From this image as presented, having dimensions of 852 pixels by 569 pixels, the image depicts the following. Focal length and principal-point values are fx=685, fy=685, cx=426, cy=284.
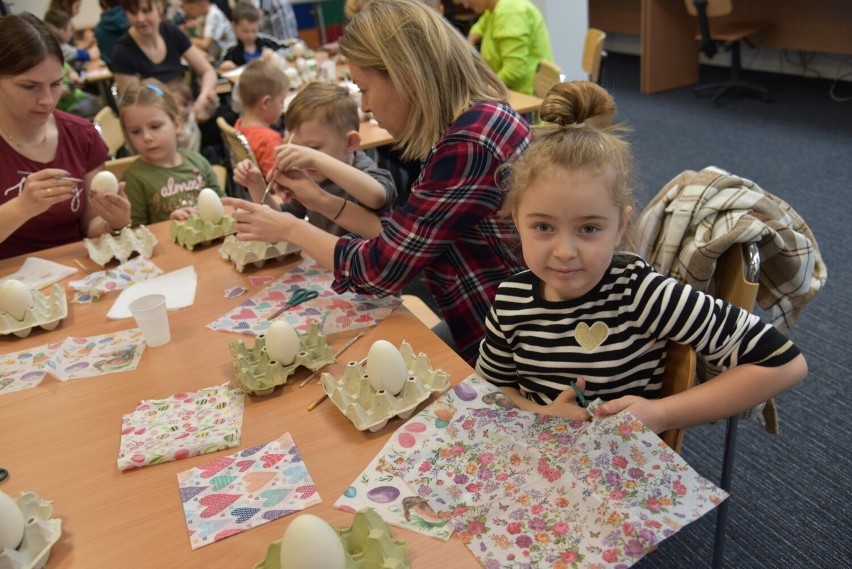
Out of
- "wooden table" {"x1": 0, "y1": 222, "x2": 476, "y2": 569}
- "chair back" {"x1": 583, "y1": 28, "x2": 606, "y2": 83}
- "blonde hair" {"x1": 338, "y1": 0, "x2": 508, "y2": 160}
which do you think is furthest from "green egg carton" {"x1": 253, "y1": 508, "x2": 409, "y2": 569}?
"chair back" {"x1": 583, "y1": 28, "x2": 606, "y2": 83}

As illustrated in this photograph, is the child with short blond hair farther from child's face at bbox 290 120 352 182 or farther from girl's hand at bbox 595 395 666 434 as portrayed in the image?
girl's hand at bbox 595 395 666 434

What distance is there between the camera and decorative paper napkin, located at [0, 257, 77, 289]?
5.35ft

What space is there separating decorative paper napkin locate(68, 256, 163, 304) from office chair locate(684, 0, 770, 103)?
4367mm

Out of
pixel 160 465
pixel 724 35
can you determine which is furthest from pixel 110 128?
pixel 724 35

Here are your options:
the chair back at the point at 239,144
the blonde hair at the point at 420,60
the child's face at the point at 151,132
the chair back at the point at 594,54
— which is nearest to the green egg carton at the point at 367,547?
the blonde hair at the point at 420,60

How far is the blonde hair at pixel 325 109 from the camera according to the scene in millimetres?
1843

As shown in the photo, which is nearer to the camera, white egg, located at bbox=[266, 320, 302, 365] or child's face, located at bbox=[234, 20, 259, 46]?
white egg, located at bbox=[266, 320, 302, 365]

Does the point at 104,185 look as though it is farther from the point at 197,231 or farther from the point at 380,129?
the point at 380,129

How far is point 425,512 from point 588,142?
0.58m

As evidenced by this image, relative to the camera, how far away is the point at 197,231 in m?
1.75

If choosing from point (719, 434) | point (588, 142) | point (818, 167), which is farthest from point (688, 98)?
point (588, 142)

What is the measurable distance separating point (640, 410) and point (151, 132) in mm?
1857

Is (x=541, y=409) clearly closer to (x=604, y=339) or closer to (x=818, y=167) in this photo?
(x=604, y=339)

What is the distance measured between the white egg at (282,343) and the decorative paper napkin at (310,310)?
0.12 meters
